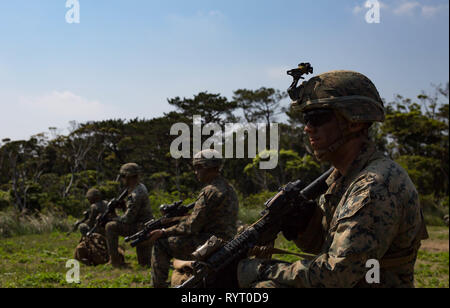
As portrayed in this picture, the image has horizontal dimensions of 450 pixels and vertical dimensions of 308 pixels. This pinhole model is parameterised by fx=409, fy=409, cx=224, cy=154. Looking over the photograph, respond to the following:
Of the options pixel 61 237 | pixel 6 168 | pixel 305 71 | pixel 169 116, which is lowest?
pixel 61 237

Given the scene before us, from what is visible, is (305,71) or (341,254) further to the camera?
(305,71)

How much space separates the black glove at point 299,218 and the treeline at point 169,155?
1857 cm

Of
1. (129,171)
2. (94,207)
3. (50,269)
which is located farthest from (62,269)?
(129,171)

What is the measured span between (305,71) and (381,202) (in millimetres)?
972

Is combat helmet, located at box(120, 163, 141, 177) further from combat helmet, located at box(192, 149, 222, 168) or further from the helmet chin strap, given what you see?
the helmet chin strap

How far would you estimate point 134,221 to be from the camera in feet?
29.5

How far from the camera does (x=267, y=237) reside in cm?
249

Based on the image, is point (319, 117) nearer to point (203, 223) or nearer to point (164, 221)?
point (203, 223)

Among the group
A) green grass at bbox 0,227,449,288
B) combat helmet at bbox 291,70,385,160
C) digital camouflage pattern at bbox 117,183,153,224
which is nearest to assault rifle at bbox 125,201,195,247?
green grass at bbox 0,227,449,288

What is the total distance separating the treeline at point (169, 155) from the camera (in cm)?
2288

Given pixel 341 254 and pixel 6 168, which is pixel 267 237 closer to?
pixel 341 254

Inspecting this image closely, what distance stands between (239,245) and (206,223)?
370 centimetres

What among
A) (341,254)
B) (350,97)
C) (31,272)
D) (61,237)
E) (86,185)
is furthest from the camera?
(86,185)
